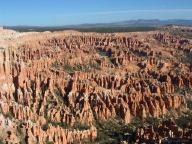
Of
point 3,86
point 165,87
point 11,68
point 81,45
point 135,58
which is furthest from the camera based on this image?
point 81,45

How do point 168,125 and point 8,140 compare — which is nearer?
point 8,140

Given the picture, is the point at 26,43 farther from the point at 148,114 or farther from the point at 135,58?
the point at 148,114

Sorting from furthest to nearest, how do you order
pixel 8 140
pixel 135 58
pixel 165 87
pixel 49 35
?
pixel 49 35
pixel 135 58
pixel 165 87
pixel 8 140

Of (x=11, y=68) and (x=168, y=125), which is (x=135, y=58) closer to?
(x=11, y=68)

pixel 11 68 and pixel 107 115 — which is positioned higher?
pixel 11 68

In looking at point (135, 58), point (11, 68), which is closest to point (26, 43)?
point (135, 58)

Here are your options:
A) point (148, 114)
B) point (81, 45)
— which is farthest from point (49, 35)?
point (148, 114)
